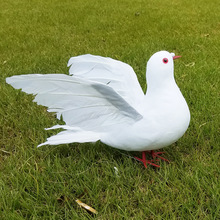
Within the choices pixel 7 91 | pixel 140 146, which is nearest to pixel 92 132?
pixel 140 146

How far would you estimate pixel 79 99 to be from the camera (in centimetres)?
122

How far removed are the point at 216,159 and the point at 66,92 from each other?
→ 89 cm

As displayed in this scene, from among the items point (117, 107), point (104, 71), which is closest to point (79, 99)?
point (117, 107)

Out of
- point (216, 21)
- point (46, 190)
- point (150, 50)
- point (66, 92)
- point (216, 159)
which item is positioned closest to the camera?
point (66, 92)

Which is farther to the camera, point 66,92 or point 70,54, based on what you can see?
point 70,54

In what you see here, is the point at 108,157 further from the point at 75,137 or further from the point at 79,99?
the point at 79,99

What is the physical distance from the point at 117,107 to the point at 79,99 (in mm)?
179

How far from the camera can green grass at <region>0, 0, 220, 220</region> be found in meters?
1.23

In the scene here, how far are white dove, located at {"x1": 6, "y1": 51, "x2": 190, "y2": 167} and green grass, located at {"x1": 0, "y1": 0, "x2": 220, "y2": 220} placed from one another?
0.67ft

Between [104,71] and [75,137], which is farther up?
[104,71]

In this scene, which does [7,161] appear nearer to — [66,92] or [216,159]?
[66,92]

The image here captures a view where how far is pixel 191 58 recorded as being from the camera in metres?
2.95

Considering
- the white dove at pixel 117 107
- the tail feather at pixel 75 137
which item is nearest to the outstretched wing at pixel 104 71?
the white dove at pixel 117 107

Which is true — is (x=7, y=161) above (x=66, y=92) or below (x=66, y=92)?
below
